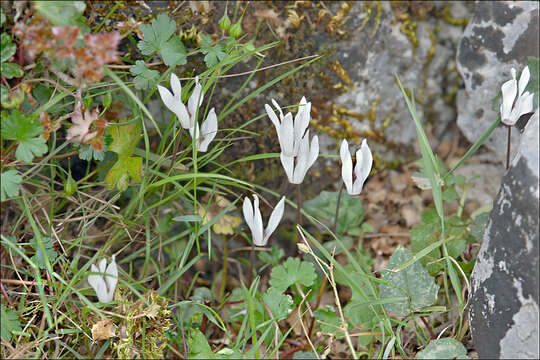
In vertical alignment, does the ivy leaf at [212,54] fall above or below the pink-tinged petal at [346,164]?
above

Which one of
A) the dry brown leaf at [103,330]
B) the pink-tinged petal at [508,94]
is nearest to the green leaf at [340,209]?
the pink-tinged petal at [508,94]

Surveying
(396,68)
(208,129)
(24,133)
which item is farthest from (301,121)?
(396,68)

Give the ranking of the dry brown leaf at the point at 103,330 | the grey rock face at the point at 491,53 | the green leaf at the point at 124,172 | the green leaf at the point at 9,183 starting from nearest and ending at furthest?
the green leaf at the point at 9,183 < the dry brown leaf at the point at 103,330 < the green leaf at the point at 124,172 < the grey rock face at the point at 491,53

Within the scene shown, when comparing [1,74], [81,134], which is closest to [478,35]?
[81,134]

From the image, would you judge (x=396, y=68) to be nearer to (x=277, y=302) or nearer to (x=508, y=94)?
(x=508, y=94)

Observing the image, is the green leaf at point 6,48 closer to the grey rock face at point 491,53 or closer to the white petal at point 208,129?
the white petal at point 208,129

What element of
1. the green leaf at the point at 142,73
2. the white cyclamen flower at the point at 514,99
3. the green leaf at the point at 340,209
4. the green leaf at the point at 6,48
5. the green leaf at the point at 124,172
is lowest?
the green leaf at the point at 340,209

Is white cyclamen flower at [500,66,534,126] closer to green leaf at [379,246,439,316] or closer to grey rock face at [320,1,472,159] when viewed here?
green leaf at [379,246,439,316]

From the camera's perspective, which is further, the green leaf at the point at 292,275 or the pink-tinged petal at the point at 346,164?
the green leaf at the point at 292,275

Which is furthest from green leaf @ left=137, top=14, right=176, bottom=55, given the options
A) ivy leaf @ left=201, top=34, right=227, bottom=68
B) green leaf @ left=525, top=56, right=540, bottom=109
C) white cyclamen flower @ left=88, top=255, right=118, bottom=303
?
green leaf @ left=525, top=56, right=540, bottom=109
